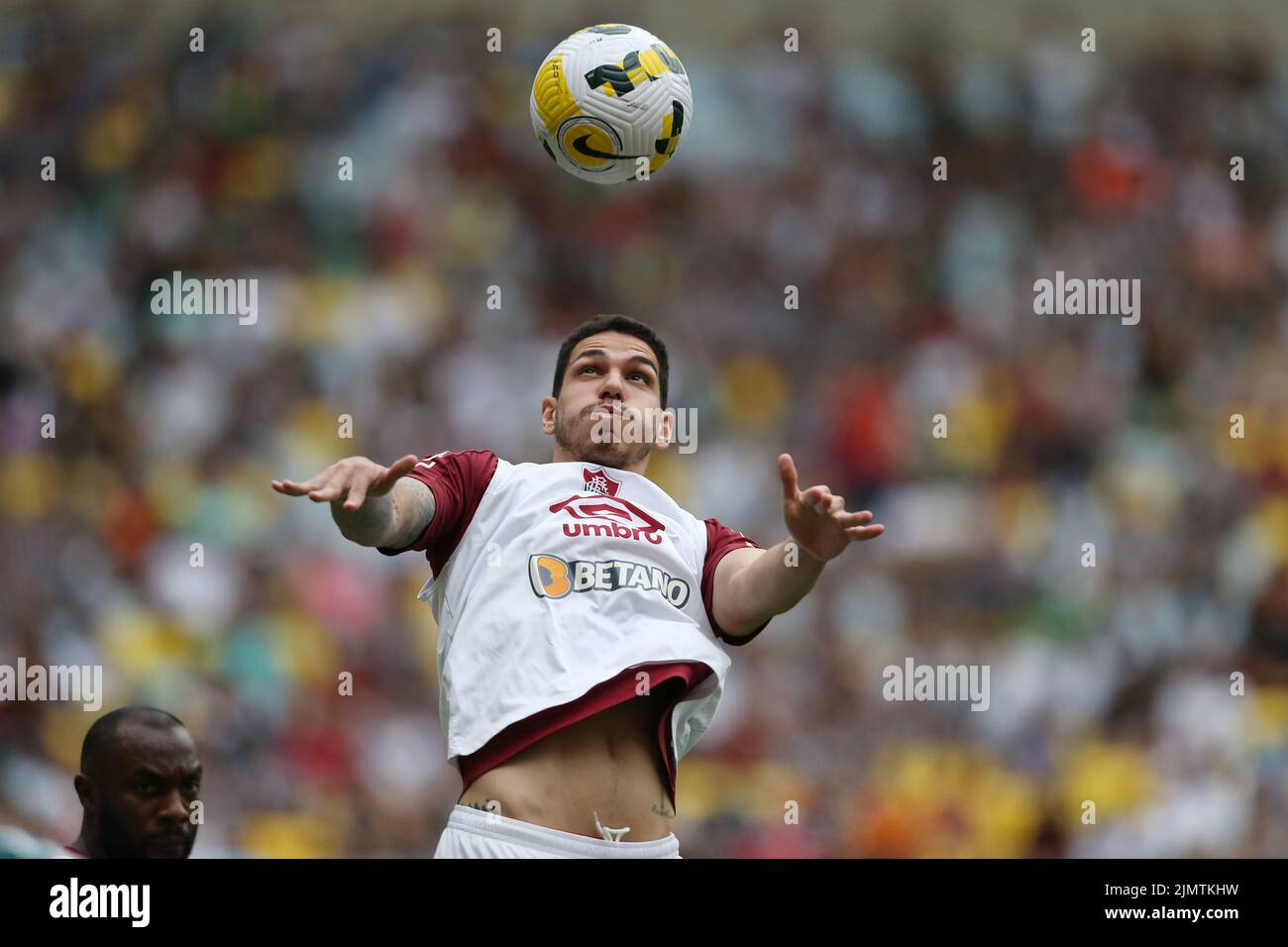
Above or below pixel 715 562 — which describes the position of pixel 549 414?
above

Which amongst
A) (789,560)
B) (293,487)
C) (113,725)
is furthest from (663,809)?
(113,725)

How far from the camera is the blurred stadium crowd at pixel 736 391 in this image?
10453mm

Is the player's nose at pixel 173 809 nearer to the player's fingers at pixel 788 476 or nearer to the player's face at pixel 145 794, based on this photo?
the player's face at pixel 145 794

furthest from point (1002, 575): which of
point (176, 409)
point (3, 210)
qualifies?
point (3, 210)

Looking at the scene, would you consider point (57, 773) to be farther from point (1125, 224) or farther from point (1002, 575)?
point (1125, 224)

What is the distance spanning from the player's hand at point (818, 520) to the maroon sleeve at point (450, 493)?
108cm

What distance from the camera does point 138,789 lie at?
219 inches

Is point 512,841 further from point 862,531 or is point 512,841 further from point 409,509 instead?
point 862,531

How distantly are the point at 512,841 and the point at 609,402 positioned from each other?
5.06 ft

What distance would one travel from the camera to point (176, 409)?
472 inches

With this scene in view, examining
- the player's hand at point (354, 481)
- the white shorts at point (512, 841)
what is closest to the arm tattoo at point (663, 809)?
the white shorts at point (512, 841)

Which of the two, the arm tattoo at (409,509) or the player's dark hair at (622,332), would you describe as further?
the player's dark hair at (622,332)

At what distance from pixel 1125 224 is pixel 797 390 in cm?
319

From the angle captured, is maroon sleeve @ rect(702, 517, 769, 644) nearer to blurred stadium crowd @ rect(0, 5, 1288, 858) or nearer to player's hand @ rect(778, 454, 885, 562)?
player's hand @ rect(778, 454, 885, 562)
